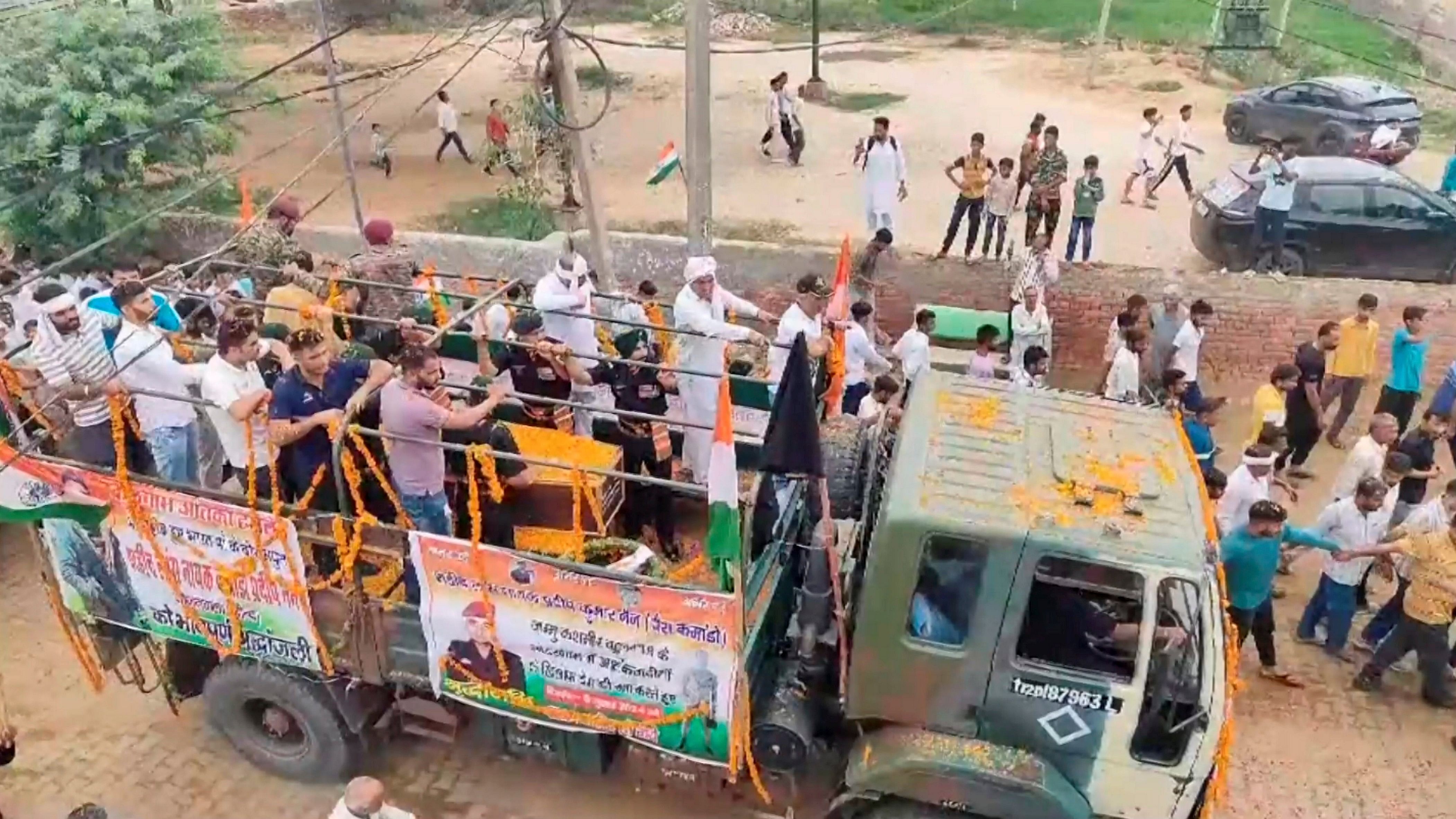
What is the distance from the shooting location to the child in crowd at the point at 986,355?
8.89 meters

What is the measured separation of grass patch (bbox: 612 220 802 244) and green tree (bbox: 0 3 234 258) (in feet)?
16.4

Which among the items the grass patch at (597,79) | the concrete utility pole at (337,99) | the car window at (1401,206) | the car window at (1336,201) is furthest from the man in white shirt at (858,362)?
the grass patch at (597,79)

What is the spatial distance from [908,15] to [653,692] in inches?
991

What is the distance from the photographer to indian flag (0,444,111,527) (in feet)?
19.9

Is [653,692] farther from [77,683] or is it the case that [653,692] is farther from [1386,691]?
[1386,691]

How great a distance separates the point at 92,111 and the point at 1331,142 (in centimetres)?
1595

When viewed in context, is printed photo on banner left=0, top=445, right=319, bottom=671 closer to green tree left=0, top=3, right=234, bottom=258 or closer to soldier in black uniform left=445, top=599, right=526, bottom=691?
soldier in black uniform left=445, top=599, right=526, bottom=691

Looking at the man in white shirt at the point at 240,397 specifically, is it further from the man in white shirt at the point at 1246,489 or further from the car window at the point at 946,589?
the man in white shirt at the point at 1246,489

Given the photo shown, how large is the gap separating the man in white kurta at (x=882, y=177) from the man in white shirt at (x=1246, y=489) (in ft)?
21.4

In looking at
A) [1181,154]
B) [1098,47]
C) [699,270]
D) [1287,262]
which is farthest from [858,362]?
[1098,47]

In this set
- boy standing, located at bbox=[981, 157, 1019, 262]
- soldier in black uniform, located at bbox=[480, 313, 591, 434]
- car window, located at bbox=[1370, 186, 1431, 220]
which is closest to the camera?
soldier in black uniform, located at bbox=[480, 313, 591, 434]

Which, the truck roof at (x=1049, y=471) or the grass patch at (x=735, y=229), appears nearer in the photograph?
the truck roof at (x=1049, y=471)

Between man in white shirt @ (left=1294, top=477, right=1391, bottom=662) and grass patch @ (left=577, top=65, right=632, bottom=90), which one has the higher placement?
man in white shirt @ (left=1294, top=477, right=1391, bottom=662)

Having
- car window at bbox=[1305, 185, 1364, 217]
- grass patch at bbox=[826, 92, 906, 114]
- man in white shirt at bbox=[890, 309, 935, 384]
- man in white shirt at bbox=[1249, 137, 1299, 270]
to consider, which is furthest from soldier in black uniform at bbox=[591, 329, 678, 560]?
grass patch at bbox=[826, 92, 906, 114]
